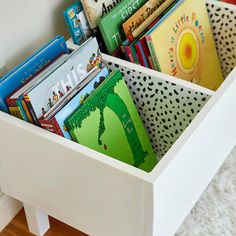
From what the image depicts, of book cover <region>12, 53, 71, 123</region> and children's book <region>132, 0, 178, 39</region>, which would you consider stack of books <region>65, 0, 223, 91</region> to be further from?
book cover <region>12, 53, 71, 123</region>

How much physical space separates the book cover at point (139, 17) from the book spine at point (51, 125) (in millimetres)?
309

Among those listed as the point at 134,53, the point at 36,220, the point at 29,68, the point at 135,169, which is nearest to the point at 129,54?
the point at 134,53

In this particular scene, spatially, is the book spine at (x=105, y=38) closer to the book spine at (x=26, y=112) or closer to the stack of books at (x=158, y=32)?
the stack of books at (x=158, y=32)

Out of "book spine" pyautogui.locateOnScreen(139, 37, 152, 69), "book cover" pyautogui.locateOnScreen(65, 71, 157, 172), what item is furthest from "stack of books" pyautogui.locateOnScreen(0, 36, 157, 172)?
A: "book spine" pyautogui.locateOnScreen(139, 37, 152, 69)

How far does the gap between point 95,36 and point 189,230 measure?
0.58 metres

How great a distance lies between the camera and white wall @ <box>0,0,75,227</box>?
3.69 feet

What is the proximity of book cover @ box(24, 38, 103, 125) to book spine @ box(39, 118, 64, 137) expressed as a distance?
0.07 ft

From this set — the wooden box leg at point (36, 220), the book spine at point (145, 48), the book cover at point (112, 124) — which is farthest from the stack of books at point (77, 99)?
the wooden box leg at point (36, 220)

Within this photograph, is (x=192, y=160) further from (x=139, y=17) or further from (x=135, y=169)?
(x=139, y=17)

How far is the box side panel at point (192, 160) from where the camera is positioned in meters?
0.93

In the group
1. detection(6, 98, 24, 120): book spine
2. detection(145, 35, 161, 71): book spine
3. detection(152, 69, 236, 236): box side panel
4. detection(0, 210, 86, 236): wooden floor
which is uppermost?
detection(6, 98, 24, 120): book spine

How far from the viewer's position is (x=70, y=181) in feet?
3.40

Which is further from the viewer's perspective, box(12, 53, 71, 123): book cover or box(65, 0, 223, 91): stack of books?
box(65, 0, 223, 91): stack of books

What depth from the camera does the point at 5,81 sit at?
3.41 ft
